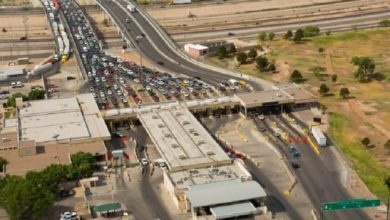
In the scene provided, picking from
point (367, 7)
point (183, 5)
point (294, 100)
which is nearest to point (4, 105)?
point (294, 100)

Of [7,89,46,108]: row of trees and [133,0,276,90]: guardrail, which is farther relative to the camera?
[133,0,276,90]: guardrail

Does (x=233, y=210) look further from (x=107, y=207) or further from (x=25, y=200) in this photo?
(x=25, y=200)

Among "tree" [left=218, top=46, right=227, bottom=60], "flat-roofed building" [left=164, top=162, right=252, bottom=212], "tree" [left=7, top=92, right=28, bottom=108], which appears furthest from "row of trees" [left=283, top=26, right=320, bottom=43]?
"flat-roofed building" [left=164, top=162, right=252, bottom=212]

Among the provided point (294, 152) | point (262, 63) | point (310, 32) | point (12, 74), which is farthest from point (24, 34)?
point (294, 152)

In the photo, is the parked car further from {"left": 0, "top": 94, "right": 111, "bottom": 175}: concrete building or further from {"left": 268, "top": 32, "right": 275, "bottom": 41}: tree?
{"left": 268, "top": 32, "right": 275, "bottom": 41}: tree

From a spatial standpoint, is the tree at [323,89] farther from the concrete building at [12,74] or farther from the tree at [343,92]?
the concrete building at [12,74]

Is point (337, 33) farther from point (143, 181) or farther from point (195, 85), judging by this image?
point (143, 181)

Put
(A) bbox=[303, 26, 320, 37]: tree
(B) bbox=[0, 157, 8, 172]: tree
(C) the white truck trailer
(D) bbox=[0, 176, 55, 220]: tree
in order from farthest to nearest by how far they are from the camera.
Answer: (A) bbox=[303, 26, 320, 37]: tree
(C) the white truck trailer
(B) bbox=[0, 157, 8, 172]: tree
(D) bbox=[0, 176, 55, 220]: tree
